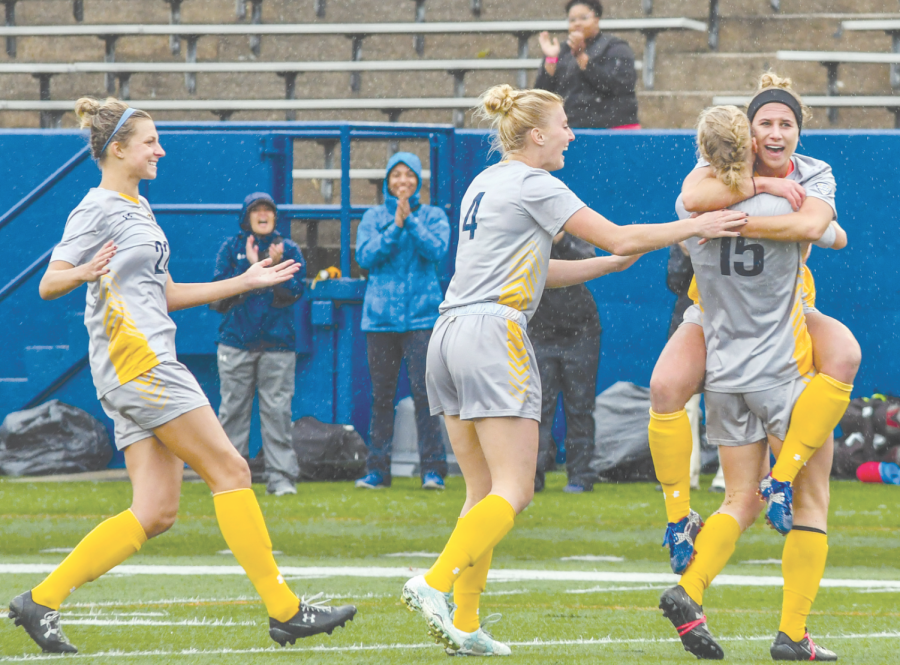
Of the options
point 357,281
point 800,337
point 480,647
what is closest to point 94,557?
point 480,647

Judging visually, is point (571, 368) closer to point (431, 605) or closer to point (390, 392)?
point (390, 392)

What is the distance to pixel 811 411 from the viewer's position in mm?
4270

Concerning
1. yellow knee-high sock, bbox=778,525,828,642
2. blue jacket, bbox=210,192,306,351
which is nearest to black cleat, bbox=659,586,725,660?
yellow knee-high sock, bbox=778,525,828,642

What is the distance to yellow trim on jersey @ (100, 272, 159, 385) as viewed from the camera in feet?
14.6

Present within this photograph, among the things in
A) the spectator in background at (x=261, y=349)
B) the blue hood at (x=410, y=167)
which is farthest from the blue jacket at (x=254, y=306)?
the blue hood at (x=410, y=167)

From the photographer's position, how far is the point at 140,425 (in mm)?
4473

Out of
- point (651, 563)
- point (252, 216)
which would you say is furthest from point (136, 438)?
point (252, 216)

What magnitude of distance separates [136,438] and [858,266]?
24.6ft

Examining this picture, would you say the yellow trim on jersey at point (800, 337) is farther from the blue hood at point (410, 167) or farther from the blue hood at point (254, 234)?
the blue hood at point (254, 234)

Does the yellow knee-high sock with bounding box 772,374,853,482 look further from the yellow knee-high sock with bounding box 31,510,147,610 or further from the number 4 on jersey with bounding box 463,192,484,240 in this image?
the yellow knee-high sock with bounding box 31,510,147,610

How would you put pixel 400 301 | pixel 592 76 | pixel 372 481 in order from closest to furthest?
1. pixel 400 301
2. pixel 372 481
3. pixel 592 76

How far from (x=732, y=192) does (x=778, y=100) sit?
0.37 meters

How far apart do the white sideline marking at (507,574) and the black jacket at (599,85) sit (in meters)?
5.14

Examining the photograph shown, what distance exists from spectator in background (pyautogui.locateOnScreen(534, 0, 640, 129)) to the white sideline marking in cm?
514
